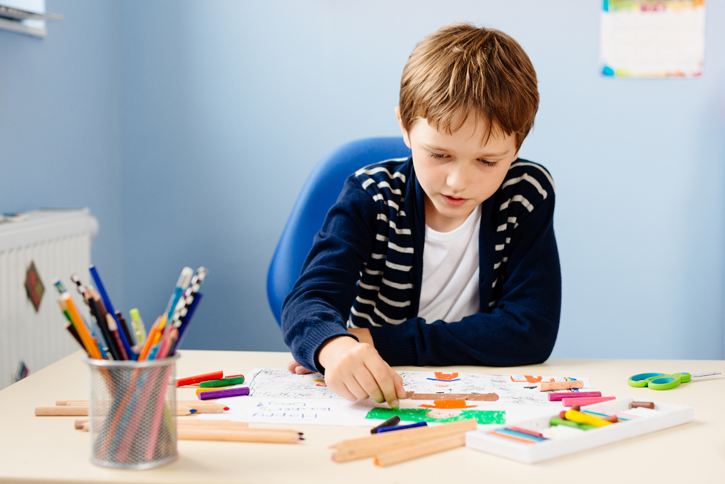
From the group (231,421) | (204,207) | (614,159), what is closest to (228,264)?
(204,207)

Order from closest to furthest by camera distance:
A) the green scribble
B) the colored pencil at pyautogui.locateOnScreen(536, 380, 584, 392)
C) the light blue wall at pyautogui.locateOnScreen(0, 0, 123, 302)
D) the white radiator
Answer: the green scribble
the colored pencil at pyautogui.locateOnScreen(536, 380, 584, 392)
the white radiator
the light blue wall at pyautogui.locateOnScreen(0, 0, 123, 302)

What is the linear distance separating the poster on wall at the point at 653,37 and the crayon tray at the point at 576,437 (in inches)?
52.6

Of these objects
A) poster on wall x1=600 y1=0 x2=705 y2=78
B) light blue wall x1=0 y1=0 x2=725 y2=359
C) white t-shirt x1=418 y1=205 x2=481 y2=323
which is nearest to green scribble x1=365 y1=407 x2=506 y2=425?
white t-shirt x1=418 y1=205 x2=481 y2=323

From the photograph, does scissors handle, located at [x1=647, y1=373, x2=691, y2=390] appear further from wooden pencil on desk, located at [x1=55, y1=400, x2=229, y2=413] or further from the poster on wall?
the poster on wall

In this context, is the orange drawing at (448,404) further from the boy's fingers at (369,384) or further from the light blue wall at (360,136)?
the light blue wall at (360,136)

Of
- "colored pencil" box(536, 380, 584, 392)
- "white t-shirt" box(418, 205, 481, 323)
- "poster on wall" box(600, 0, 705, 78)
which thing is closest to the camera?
"colored pencil" box(536, 380, 584, 392)

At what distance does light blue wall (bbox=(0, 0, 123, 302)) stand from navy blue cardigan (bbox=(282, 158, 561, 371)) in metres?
0.65

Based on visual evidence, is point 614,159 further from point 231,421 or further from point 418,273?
point 231,421

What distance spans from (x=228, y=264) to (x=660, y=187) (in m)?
1.15

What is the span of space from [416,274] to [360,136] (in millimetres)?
821

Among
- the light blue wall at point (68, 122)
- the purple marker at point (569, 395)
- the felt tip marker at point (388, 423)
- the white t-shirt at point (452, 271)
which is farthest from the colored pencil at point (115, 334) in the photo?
the light blue wall at point (68, 122)

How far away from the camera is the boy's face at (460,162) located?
850 mm

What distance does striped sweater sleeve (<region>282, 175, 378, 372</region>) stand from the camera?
767mm

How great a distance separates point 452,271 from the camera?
1.08 meters
